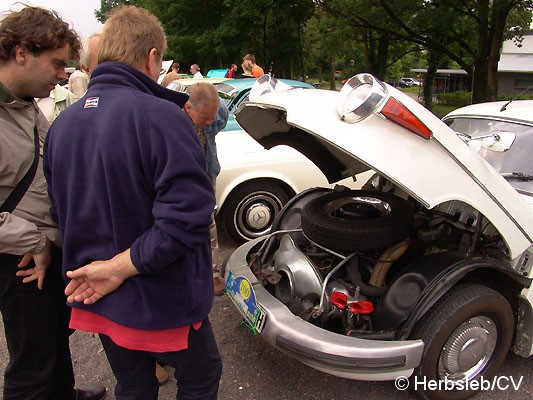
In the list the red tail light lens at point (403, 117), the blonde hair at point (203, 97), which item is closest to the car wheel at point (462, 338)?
the red tail light lens at point (403, 117)

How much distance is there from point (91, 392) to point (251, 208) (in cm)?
256

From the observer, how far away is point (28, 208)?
5.92ft

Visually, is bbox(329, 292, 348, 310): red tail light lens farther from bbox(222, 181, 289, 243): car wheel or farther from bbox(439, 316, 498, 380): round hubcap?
bbox(222, 181, 289, 243): car wheel

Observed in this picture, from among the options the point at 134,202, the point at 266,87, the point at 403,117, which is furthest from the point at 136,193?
the point at 266,87

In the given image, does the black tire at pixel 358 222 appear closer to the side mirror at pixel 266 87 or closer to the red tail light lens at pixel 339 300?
the red tail light lens at pixel 339 300

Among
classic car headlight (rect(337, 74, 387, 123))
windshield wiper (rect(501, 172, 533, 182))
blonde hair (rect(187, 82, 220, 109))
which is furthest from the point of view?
blonde hair (rect(187, 82, 220, 109))

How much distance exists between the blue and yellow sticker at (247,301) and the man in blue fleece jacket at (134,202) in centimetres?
80

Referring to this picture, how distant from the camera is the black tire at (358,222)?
2.53m

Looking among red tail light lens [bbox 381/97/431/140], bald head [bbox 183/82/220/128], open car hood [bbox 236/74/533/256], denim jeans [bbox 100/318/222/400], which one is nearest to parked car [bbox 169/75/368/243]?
bald head [bbox 183/82/220/128]

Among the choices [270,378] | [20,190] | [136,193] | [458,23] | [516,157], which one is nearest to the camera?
[136,193]

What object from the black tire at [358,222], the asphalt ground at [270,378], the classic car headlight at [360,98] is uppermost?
the classic car headlight at [360,98]

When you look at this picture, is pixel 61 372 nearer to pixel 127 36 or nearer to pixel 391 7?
pixel 127 36

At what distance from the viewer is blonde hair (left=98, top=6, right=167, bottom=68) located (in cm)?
148

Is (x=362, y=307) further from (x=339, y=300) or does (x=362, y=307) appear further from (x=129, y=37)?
(x=129, y=37)
